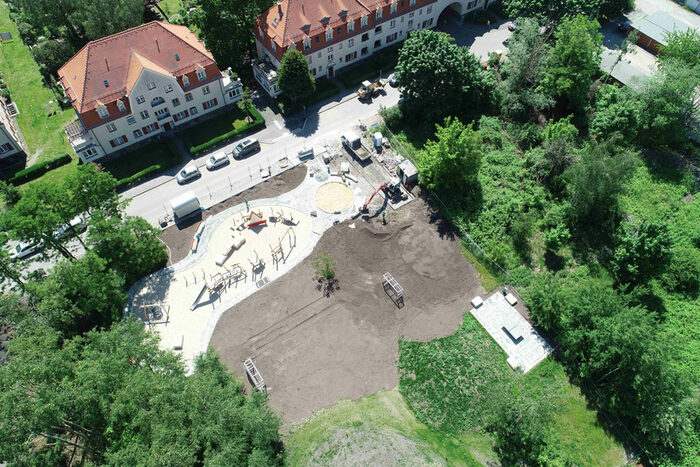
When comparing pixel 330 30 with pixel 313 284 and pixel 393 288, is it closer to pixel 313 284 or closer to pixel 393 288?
pixel 313 284

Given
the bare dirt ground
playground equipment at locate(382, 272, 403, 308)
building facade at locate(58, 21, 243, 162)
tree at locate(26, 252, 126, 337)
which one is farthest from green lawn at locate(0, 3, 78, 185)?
playground equipment at locate(382, 272, 403, 308)

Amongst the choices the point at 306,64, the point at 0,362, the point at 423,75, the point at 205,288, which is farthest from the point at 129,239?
the point at 423,75

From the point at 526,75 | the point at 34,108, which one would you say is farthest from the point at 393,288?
the point at 34,108

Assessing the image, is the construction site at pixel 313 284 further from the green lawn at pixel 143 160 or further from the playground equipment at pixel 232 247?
the green lawn at pixel 143 160

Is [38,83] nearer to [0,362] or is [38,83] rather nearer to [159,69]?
[159,69]

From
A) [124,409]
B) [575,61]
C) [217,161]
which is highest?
[575,61]
